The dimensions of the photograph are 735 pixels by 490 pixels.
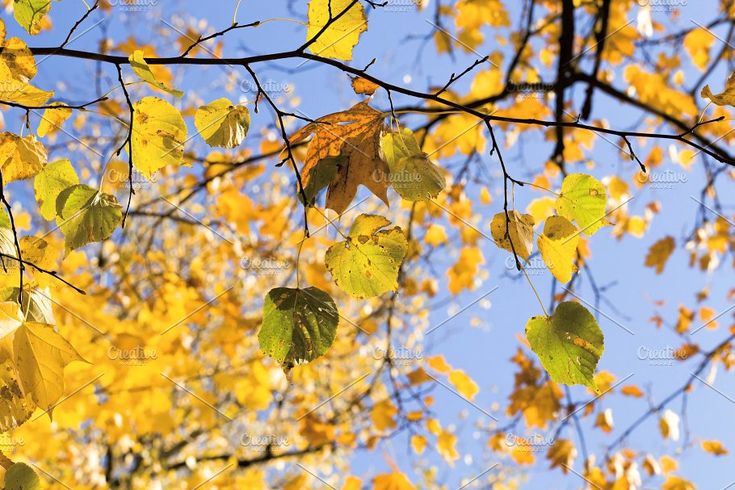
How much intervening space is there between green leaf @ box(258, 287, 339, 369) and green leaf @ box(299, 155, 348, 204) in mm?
101

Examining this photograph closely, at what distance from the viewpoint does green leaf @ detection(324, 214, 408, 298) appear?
59 centimetres

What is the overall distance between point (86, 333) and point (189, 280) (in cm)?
55

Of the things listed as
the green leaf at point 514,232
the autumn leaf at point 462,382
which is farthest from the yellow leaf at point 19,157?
the autumn leaf at point 462,382

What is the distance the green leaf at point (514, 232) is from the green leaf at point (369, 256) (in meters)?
0.10

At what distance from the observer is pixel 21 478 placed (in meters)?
0.55

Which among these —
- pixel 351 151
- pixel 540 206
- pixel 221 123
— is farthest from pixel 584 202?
pixel 540 206

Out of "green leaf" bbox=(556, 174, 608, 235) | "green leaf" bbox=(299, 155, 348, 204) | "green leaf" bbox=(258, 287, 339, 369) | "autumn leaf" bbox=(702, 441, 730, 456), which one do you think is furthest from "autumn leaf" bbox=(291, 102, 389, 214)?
"autumn leaf" bbox=(702, 441, 730, 456)

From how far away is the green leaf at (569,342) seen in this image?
0.57m

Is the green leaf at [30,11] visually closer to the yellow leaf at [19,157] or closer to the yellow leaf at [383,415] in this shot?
the yellow leaf at [19,157]

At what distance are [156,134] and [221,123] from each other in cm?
8

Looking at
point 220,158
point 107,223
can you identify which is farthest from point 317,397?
point 107,223

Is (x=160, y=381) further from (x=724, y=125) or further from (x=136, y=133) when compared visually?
(x=724, y=125)

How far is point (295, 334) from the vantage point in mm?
579

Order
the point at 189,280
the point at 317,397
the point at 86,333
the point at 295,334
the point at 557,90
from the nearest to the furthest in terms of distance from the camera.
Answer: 1. the point at 295,334
2. the point at 557,90
3. the point at 86,333
4. the point at 189,280
5. the point at 317,397
